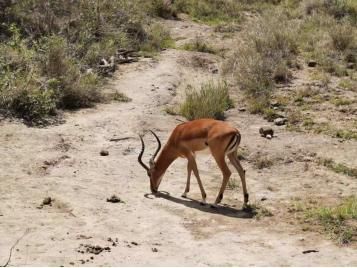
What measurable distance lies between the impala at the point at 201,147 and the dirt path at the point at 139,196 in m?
0.29

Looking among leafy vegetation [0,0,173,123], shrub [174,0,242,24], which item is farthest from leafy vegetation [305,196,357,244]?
shrub [174,0,242,24]

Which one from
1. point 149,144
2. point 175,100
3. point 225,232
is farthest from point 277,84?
point 225,232

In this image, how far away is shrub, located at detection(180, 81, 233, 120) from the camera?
12641mm

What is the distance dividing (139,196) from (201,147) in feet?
3.68

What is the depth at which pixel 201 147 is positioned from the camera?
29.2ft

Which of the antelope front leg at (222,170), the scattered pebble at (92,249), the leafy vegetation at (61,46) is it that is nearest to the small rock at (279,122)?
the leafy vegetation at (61,46)

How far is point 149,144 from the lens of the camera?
11219 mm

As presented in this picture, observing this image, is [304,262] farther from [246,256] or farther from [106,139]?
[106,139]

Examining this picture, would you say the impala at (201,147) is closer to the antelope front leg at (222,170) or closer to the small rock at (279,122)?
the antelope front leg at (222,170)

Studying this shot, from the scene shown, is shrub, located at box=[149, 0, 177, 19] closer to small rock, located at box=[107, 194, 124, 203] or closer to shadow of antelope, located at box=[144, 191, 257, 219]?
shadow of antelope, located at box=[144, 191, 257, 219]

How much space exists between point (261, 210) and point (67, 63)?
21.5 ft

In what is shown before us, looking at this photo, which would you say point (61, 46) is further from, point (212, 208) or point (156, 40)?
point (212, 208)

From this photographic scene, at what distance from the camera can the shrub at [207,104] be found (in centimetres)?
1264

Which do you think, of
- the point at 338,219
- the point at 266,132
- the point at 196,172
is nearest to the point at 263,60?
the point at 266,132
